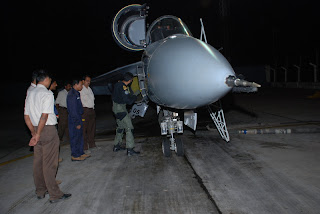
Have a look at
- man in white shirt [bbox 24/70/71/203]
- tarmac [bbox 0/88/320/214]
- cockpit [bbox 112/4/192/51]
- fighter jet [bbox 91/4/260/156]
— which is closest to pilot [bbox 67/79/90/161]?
tarmac [bbox 0/88/320/214]

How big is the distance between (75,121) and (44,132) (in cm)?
220

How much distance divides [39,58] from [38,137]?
3915 centimetres

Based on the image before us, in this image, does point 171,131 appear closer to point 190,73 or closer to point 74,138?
point 74,138

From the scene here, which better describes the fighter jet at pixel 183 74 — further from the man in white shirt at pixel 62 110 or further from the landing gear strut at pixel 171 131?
the man in white shirt at pixel 62 110

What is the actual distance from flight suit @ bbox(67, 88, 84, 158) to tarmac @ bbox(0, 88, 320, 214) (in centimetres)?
37

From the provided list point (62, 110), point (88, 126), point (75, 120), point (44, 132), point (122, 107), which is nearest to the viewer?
point (44, 132)

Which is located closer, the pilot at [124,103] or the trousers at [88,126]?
the pilot at [124,103]

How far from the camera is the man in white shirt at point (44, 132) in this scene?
4.00 m

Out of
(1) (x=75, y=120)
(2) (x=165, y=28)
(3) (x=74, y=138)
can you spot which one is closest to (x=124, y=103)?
(1) (x=75, y=120)

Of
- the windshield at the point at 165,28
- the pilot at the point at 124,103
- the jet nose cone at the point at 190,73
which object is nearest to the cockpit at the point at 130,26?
the windshield at the point at 165,28

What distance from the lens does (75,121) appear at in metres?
6.29

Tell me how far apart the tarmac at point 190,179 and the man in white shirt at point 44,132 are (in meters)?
0.34

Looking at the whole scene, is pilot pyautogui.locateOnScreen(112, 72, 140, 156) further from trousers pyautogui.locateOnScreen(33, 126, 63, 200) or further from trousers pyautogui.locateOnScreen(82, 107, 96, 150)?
trousers pyautogui.locateOnScreen(33, 126, 63, 200)

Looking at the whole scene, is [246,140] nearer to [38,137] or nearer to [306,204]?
[306,204]
